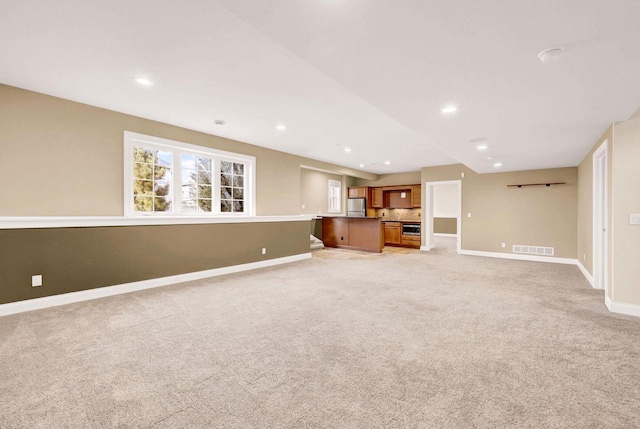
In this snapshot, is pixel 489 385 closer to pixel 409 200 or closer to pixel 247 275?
pixel 247 275

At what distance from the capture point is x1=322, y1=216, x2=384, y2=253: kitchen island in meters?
8.38

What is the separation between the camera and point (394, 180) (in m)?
10.7

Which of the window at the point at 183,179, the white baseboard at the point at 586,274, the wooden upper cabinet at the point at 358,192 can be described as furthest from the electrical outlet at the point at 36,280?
the wooden upper cabinet at the point at 358,192

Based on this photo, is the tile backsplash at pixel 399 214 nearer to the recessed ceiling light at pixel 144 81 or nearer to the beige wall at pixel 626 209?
the beige wall at pixel 626 209

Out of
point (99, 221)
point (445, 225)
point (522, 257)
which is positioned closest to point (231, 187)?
point (99, 221)

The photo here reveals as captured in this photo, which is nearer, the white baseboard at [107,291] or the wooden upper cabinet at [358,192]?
the white baseboard at [107,291]

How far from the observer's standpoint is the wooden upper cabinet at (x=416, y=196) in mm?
9711

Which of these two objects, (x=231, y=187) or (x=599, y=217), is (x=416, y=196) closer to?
(x=599, y=217)

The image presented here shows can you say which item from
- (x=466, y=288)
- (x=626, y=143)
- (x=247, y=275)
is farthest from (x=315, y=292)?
(x=626, y=143)

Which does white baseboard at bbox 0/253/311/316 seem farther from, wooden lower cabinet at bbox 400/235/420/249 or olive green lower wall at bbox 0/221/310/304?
wooden lower cabinet at bbox 400/235/420/249

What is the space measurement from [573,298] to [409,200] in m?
6.55

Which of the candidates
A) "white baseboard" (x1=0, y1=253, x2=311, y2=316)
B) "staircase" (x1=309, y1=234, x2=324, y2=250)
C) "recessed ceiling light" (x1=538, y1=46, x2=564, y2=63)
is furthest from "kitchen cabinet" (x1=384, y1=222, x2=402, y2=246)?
"recessed ceiling light" (x1=538, y1=46, x2=564, y2=63)

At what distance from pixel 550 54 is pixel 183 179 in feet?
17.4

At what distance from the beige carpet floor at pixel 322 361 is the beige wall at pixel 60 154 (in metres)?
1.40
